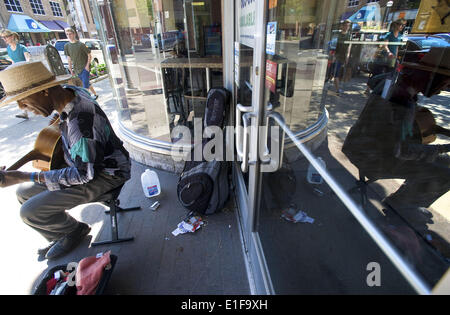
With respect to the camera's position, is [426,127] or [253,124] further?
[426,127]

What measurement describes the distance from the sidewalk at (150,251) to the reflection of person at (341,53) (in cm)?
204

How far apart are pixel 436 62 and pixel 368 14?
0.54m

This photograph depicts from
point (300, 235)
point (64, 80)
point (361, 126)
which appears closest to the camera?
point (300, 235)

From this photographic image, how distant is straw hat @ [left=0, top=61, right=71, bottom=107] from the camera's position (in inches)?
63.9

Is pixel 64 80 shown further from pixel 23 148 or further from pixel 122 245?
pixel 23 148

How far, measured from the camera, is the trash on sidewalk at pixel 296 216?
1.85 metres

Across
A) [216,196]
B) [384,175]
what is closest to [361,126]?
[384,175]

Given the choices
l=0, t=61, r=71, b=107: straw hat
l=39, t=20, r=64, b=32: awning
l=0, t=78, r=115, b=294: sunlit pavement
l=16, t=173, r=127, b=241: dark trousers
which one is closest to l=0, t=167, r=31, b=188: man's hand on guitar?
l=16, t=173, r=127, b=241: dark trousers

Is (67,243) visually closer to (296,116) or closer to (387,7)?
(296,116)

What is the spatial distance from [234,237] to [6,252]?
7.13 ft

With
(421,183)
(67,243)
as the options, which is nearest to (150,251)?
(67,243)

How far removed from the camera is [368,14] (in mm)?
1356

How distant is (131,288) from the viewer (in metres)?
1.77
